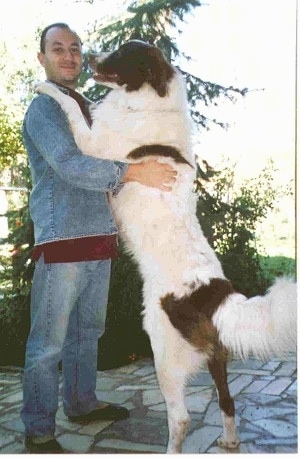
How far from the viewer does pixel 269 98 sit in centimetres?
341

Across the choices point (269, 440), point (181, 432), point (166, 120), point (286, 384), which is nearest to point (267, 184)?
point (286, 384)

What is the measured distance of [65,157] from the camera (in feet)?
7.32

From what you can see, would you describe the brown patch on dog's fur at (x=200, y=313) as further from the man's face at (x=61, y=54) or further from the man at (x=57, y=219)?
the man's face at (x=61, y=54)

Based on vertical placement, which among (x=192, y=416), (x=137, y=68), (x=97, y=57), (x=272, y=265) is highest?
(x=97, y=57)

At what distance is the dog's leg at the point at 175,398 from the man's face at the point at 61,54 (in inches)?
61.4

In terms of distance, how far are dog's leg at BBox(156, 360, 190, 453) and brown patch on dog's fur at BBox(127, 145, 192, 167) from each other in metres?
0.98

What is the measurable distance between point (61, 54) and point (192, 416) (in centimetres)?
213

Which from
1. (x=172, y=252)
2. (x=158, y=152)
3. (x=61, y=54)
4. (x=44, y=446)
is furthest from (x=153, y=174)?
(x=44, y=446)

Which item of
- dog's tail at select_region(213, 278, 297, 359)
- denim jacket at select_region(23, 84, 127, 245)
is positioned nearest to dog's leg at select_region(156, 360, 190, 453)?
dog's tail at select_region(213, 278, 297, 359)

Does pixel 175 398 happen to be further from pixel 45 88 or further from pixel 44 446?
pixel 45 88

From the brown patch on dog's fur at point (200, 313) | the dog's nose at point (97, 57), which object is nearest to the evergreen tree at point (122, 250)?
the dog's nose at point (97, 57)

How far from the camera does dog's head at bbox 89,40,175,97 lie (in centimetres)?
248

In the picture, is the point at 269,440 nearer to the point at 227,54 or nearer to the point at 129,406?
the point at 129,406

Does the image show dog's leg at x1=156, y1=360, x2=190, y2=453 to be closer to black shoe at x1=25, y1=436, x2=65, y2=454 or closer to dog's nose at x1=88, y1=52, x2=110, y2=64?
black shoe at x1=25, y1=436, x2=65, y2=454
